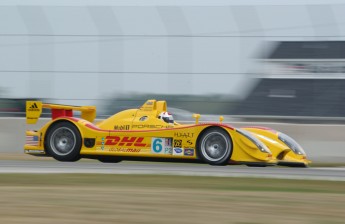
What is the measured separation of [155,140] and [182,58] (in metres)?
3.50

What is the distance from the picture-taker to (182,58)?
1559cm

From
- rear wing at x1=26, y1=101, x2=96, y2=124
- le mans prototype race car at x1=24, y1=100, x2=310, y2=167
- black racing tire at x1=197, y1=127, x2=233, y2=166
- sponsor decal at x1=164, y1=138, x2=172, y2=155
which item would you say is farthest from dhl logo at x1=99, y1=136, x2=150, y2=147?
rear wing at x1=26, y1=101, x2=96, y2=124

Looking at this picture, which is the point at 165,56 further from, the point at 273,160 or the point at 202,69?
the point at 273,160

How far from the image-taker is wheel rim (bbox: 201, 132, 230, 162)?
12.1 m

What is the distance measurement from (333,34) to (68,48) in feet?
17.8

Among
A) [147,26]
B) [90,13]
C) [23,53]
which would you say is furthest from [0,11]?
[147,26]

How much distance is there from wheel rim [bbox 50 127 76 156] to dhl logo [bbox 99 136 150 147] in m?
0.64

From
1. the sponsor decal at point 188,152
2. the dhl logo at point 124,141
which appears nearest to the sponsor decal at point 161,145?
the dhl logo at point 124,141

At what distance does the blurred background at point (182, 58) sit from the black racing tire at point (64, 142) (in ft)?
7.20

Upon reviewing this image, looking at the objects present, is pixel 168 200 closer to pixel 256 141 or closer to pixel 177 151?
pixel 256 141

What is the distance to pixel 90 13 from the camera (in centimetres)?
1564

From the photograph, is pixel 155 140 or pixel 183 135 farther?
pixel 155 140

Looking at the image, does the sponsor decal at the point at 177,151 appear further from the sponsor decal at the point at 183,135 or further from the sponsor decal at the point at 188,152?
the sponsor decal at the point at 183,135

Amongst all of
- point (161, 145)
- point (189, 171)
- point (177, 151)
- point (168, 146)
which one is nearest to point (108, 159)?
point (161, 145)
